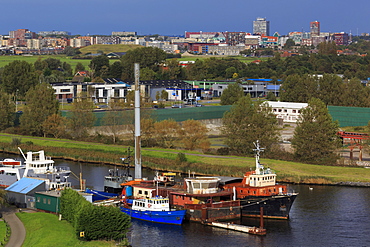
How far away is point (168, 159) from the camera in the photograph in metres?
63.0

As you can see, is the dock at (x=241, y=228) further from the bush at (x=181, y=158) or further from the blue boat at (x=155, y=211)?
the bush at (x=181, y=158)

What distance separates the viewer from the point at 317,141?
61.6 m

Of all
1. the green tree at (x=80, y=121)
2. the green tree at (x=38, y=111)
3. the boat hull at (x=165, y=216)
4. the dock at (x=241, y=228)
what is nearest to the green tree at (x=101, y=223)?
the boat hull at (x=165, y=216)

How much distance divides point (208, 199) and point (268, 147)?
71.8ft

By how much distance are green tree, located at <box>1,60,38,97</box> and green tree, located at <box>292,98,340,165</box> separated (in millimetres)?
57065

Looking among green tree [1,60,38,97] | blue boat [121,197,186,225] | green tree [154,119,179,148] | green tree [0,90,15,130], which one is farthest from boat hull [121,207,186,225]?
green tree [1,60,38,97]

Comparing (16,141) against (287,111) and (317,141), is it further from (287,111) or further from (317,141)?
(287,111)

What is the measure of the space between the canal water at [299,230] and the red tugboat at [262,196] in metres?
0.71

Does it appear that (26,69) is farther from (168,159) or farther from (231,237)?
(231,237)

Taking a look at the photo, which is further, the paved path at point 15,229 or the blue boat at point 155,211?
the blue boat at point 155,211

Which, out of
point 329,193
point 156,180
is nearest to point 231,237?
point 156,180

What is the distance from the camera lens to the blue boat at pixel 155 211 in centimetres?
4256

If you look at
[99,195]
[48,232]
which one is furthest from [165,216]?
[48,232]

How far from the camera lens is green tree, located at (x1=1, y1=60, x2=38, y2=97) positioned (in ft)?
354
